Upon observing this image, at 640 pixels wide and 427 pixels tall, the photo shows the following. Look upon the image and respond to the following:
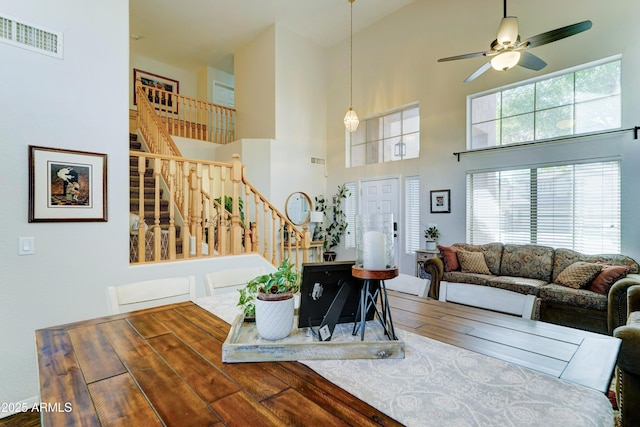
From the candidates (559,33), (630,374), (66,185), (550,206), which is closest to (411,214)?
(550,206)

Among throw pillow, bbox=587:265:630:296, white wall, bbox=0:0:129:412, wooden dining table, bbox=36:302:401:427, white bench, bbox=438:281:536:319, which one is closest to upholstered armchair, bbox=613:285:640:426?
white bench, bbox=438:281:536:319

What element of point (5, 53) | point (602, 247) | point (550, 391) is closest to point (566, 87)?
point (602, 247)

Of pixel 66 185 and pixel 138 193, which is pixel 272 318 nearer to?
pixel 66 185

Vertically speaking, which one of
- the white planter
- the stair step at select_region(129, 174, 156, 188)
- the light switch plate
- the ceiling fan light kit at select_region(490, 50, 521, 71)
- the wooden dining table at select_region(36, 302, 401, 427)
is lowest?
the wooden dining table at select_region(36, 302, 401, 427)

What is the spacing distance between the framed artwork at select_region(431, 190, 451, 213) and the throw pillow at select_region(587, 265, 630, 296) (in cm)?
208

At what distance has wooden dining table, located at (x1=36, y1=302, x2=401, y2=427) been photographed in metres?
0.73

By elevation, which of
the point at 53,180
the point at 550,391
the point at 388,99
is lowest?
the point at 550,391

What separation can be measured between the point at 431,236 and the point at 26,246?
4.86 metres

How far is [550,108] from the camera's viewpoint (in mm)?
4156

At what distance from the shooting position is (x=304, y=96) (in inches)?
256

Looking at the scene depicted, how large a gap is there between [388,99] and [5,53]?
520 centimetres

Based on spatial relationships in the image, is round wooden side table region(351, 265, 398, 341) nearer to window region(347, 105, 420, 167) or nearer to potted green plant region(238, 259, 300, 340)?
potted green plant region(238, 259, 300, 340)

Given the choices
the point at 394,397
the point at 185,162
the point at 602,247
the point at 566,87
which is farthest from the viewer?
the point at 566,87

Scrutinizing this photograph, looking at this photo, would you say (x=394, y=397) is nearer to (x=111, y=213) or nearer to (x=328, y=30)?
(x=111, y=213)
